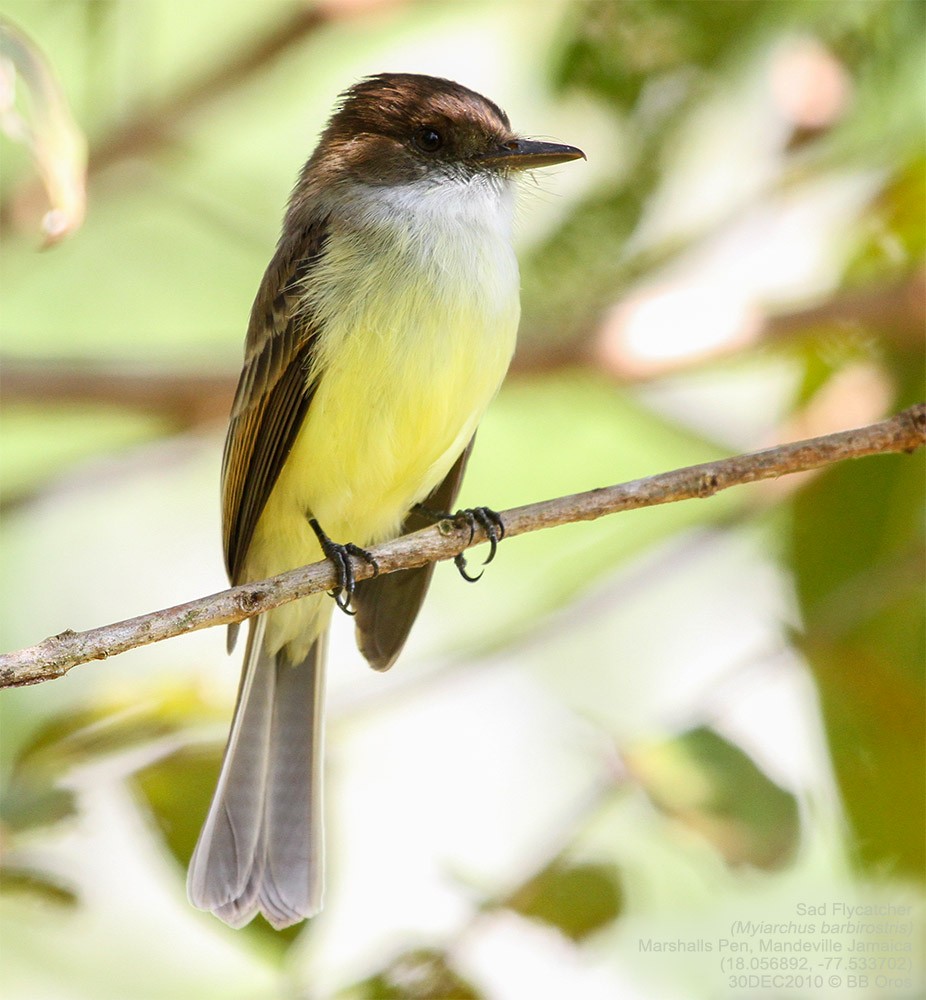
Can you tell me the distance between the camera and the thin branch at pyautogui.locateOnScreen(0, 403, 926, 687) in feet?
7.43

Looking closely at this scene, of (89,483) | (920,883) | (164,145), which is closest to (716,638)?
(920,883)

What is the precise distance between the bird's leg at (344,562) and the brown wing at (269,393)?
0.64ft

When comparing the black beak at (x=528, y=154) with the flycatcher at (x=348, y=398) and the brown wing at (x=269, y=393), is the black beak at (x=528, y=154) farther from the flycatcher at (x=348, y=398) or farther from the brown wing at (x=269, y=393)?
the brown wing at (x=269, y=393)

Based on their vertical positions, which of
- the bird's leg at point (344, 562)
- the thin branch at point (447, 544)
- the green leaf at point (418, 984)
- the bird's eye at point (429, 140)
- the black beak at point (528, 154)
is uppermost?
the bird's eye at point (429, 140)

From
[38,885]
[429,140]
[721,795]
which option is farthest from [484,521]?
[38,885]

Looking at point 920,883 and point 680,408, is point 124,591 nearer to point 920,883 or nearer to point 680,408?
point 680,408

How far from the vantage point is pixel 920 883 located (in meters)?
2.89

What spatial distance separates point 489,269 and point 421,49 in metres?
2.17

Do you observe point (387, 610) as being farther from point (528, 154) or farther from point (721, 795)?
point (528, 154)

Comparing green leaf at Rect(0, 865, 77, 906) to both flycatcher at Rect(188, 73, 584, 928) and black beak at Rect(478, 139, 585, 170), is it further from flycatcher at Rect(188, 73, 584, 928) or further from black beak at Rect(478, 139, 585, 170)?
black beak at Rect(478, 139, 585, 170)

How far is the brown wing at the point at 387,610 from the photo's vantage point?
3.40m

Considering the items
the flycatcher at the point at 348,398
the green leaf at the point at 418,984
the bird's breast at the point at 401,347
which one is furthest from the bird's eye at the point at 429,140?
the green leaf at the point at 418,984

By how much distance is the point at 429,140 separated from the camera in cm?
340

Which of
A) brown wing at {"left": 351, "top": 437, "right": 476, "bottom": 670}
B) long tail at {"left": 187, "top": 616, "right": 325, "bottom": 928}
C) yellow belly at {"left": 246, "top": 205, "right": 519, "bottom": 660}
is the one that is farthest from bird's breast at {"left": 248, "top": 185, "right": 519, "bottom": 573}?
long tail at {"left": 187, "top": 616, "right": 325, "bottom": 928}
